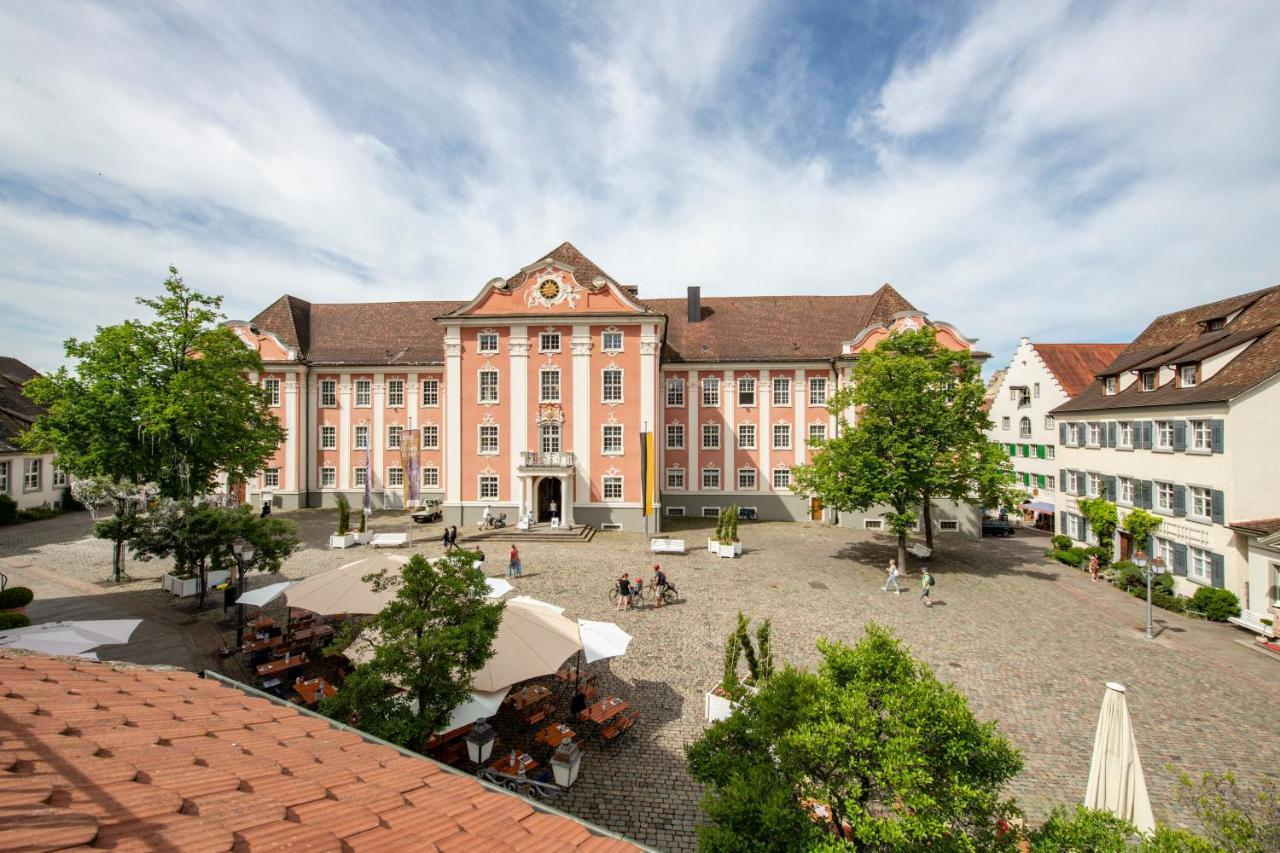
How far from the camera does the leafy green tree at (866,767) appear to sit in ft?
16.8

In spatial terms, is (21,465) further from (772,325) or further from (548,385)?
(772,325)

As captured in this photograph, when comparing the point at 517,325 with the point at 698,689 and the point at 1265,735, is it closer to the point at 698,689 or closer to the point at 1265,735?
the point at 698,689

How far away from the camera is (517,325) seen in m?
31.6

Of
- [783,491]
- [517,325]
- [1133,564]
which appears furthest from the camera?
[783,491]

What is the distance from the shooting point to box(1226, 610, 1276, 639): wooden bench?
16.5 m

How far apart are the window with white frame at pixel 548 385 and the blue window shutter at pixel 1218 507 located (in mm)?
28875

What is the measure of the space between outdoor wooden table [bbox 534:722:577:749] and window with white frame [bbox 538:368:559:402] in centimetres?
2297

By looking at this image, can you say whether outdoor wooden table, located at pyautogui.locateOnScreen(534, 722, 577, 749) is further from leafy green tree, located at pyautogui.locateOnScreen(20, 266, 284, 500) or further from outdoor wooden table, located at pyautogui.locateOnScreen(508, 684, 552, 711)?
leafy green tree, located at pyautogui.locateOnScreen(20, 266, 284, 500)

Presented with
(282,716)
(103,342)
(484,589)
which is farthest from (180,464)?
(282,716)

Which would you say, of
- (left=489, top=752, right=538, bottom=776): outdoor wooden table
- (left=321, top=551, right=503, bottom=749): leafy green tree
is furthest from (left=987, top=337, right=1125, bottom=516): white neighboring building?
(left=321, top=551, right=503, bottom=749): leafy green tree

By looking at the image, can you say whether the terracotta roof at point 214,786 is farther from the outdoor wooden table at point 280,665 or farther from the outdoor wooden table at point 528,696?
the outdoor wooden table at point 280,665

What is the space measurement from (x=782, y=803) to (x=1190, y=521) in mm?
25028

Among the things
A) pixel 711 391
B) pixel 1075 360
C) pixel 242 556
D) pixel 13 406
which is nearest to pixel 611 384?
pixel 711 391

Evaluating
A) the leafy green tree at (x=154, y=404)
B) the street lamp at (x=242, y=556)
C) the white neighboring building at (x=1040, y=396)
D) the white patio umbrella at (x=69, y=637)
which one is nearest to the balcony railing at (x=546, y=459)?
the leafy green tree at (x=154, y=404)
